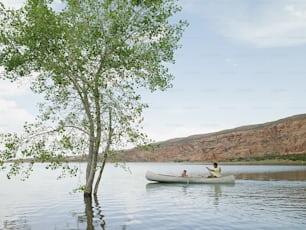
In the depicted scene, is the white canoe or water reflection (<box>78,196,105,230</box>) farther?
the white canoe

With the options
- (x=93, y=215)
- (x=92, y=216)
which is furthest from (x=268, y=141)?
(x=92, y=216)

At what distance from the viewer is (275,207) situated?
28047mm

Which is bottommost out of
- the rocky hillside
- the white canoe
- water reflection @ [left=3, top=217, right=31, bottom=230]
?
water reflection @ [left=3, top=217, right=31, bottom=230]

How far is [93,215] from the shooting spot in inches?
1020

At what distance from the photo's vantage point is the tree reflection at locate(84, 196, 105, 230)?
2261 cm

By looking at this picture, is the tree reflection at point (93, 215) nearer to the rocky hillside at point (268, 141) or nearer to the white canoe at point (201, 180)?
the white canoe at point (201, 180)

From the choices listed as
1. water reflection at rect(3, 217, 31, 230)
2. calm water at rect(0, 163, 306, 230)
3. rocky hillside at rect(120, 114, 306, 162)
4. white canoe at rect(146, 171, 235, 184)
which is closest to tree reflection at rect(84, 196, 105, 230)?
calm water at rect(0, 163, 306, 230)

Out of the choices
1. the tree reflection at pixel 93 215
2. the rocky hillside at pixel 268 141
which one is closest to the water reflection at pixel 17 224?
the tree reflection at pixel 93 215

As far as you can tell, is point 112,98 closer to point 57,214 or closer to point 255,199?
point 57,214

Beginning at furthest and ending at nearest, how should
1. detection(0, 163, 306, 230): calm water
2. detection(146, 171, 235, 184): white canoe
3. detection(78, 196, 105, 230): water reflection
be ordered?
1. detection(146, 171, 235, 184): white canoe
2. detection(78, 196, 105, 230): water reflection
3. detection(0, 163, 306, 230): calm water

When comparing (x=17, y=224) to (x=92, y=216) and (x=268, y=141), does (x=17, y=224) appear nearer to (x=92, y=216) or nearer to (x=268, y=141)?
(x=92, y=216)

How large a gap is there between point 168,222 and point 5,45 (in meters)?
17.2

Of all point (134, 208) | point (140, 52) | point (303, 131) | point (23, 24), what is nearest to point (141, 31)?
point (140, 52)

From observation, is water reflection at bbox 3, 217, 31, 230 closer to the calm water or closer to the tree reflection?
the calm water
